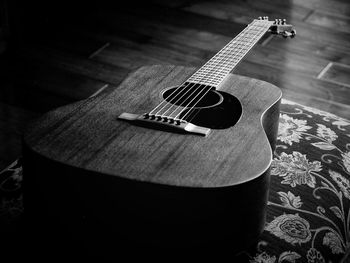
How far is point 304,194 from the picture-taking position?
159 cm

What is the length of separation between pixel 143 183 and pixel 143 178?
0.04 ft

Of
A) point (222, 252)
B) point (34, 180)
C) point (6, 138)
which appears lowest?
point (6, 138)

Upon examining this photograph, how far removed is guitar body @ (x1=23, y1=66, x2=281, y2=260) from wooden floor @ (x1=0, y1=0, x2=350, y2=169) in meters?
0.61

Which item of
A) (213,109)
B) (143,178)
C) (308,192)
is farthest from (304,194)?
(143,178)

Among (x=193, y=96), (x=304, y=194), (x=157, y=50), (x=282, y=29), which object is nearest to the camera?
(x=193, y=96)

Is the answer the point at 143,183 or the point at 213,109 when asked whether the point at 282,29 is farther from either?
the point at 143,183

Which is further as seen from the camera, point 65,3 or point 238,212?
point 65,3

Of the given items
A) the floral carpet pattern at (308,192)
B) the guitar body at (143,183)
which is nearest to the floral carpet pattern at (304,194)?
the floral carpet pattern at (308,192)

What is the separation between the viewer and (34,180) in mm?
1216

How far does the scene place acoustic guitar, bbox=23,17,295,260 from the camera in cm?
113

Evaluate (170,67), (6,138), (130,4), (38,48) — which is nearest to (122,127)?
(170,67)

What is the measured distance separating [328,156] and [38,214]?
884 millimetres

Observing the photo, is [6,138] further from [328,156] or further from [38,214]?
[328,156]

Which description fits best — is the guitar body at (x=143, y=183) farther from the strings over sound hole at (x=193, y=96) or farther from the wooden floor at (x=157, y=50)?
the wooden floor at (x=157, y=50)
